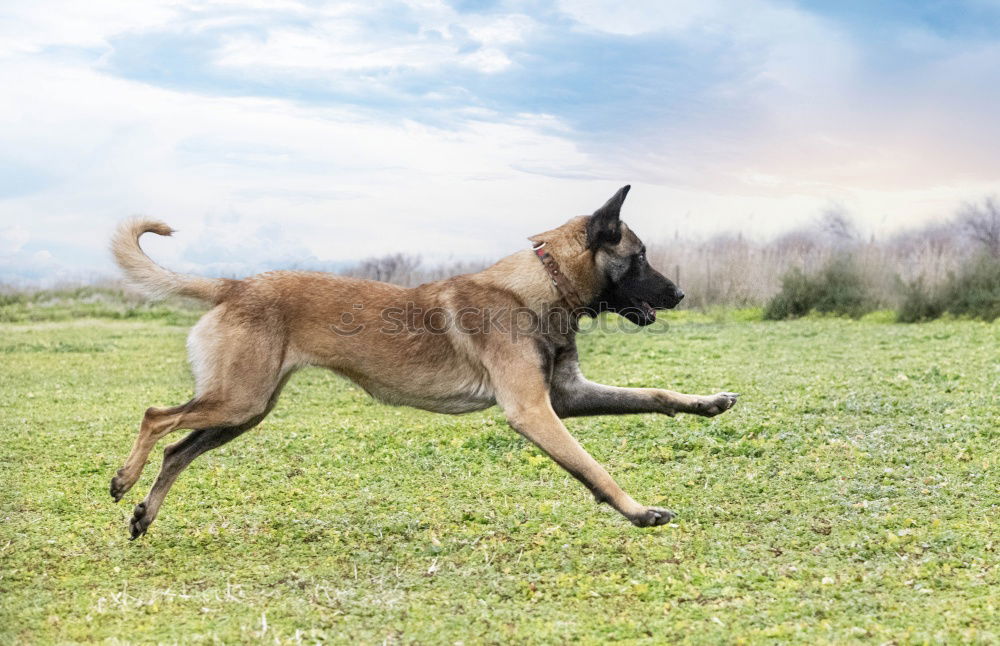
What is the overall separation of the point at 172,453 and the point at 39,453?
3.70 metres

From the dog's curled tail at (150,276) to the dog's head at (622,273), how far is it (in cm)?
251

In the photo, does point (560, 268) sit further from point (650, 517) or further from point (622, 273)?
point (650, 517)

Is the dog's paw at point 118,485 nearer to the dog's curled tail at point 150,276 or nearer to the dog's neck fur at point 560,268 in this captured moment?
the dog's curled tail at point 150,276

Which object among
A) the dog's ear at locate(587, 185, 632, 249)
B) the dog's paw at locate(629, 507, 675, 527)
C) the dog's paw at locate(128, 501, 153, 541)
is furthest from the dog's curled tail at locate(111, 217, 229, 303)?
the dog's paw at locate(629, 507, 675, 527)

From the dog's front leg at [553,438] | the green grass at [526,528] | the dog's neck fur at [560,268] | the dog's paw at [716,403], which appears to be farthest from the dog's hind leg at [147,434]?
the dog's paw at [716,403]

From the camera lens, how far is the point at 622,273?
6.45 meters

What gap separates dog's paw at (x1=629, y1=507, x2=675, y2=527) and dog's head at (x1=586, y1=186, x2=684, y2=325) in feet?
4.72

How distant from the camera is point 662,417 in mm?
9797

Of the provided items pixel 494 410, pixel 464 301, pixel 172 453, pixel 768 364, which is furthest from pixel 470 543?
pixel 768 364

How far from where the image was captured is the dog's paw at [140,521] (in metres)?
6.54

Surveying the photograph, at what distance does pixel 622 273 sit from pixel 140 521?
3668 mm

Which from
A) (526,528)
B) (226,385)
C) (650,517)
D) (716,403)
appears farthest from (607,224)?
(226,385)

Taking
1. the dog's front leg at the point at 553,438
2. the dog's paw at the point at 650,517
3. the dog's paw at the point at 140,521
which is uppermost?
the dog's front leg at the point at 553,438

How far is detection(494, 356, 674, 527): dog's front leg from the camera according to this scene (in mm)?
5746
